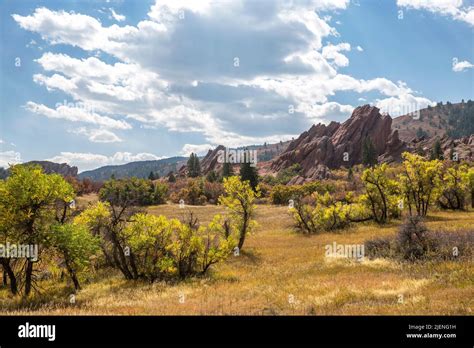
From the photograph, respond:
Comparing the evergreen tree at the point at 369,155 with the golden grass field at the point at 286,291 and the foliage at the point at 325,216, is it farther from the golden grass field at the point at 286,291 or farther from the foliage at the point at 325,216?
the golden grass field at the point at 286,291

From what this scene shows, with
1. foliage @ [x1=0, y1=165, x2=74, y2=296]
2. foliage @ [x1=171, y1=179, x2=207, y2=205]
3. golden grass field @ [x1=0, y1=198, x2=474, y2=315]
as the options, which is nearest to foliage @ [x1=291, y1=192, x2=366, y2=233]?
golden grass field @ [x1=0, y1=198, x2=474, y2=315]

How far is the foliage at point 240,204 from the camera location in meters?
33.6

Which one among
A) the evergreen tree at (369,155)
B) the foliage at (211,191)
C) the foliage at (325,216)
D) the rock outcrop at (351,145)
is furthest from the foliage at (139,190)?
the evergreen tree at (369,155)

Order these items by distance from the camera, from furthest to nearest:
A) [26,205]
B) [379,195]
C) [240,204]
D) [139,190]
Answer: [139,190], [379,195], [240,204], [26,205]

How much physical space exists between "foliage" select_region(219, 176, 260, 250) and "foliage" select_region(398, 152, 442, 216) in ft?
65.8

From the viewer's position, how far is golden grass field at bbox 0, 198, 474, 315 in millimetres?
13078

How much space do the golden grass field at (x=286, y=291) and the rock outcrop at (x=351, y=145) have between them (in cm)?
14015

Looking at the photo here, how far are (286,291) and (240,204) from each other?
16979mm

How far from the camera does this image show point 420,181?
4219 centimetres

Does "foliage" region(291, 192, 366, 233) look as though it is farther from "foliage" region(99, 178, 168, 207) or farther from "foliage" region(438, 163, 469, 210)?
"foliage" region(99, 178, 168, 207)

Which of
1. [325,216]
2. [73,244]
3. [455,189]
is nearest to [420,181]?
[455,189]

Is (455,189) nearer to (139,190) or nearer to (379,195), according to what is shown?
(379,195)
